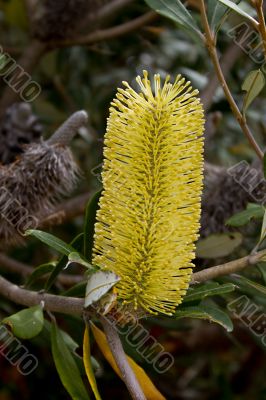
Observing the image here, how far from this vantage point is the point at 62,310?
1.21 metres

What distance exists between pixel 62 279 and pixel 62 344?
533mm

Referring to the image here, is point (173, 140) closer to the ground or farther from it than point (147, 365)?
farther from it

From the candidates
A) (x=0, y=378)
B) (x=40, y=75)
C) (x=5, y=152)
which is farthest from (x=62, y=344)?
(x=40, y=75)

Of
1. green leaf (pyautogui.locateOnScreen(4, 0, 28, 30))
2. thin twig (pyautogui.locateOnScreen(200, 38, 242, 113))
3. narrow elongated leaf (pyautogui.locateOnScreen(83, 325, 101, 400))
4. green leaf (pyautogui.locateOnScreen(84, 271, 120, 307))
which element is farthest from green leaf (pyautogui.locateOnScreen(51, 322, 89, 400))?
green leaf (pyautogui.locateOnScreen(4, 0, 28, 30))

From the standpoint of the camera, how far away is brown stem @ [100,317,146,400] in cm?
109

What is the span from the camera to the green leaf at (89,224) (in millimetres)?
1268

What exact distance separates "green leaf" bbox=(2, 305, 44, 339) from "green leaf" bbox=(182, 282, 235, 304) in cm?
25

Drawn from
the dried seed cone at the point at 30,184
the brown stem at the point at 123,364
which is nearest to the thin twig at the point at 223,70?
the dried seed cone at the point at 30,184

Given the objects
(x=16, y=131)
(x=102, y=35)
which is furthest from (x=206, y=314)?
(x=102, y=35)

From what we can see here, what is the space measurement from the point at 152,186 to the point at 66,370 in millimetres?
354

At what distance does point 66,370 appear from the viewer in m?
1.20

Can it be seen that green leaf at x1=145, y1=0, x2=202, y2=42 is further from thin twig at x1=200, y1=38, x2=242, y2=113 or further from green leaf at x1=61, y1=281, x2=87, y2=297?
thin twig at x1=200, y1=38, x2=242, y2=113

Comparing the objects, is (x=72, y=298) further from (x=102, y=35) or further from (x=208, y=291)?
(x=102, y=35)

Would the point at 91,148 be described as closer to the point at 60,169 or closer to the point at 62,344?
the point at 60,169
